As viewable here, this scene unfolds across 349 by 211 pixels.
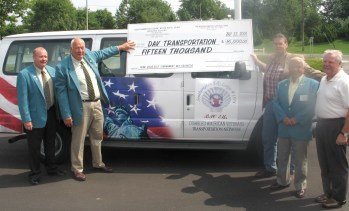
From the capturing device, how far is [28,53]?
6.47m

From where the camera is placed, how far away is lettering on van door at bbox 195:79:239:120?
5.95m

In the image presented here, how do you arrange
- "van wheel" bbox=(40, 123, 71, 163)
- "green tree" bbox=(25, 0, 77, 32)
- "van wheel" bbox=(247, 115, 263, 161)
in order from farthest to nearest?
"green tree" bbox=(25, 0, 77, 32), "van wheel" bbox=(40, 123, 71, 163), "van wheel" bbox=(247, 115, 263, 161)

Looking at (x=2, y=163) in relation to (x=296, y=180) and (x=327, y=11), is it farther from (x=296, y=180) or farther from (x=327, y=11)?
(x=327, y=11)

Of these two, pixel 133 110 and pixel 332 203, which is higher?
pixel 133 110

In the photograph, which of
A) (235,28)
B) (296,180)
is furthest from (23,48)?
(296,180)

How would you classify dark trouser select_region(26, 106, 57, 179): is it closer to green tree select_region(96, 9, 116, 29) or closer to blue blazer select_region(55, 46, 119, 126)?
blue blazer select_region(55, 46, 119, 126)

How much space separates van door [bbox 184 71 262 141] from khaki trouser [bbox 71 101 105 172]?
120 centimetres

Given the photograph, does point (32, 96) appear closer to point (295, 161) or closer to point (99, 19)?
Answer: point (295, 161)

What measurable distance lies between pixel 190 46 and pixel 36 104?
86.6 inches

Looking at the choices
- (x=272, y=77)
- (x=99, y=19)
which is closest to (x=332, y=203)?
(x=272, y=77)

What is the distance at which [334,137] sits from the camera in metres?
4.65

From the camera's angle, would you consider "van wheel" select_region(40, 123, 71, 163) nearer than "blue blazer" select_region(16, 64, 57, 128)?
No

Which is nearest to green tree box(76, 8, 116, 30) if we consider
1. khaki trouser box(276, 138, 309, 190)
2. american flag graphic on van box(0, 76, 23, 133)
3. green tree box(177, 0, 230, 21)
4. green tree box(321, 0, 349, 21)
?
green tree box(177, 0, 230, 21)

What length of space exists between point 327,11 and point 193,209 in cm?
6987
